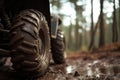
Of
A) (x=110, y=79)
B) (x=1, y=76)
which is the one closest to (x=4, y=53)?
(x=1, y=76)

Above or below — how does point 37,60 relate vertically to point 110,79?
above

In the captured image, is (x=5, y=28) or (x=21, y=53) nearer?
(x=21, y=53)

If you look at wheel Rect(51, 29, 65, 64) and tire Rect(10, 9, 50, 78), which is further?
wheel Rect(51, 29, 65, 64)

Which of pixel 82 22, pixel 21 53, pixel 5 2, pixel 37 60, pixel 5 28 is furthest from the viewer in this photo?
pixel 82 22

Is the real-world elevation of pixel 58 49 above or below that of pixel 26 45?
below

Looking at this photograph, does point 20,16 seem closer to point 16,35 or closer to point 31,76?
point 16,35

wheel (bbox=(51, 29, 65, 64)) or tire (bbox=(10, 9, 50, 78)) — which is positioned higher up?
tire (bbox=(10, 9, 50, 78))

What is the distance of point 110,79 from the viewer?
5.05 metres

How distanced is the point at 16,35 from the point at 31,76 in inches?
30.5

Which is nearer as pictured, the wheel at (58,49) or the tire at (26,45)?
the tire at (26,45)

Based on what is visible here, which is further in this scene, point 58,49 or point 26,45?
point 58,49

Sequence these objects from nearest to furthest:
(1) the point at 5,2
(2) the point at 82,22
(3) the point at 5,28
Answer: (1) the point at 5,2 → (3) the point at 5,28 → (2) the point at 82,22

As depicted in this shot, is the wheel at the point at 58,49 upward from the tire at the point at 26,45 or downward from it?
downward

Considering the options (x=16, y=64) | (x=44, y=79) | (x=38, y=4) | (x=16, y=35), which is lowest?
(x=44, y=79)
